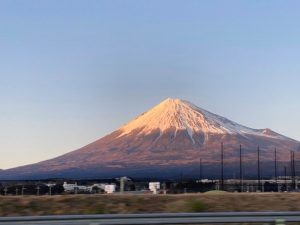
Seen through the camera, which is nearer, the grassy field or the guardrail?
the guardrail

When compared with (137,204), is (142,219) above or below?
below

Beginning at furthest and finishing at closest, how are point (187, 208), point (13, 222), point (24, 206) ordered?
point (24, 206) < point (187, 208) < point (13, 222)

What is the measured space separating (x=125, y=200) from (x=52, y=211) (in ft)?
7.63

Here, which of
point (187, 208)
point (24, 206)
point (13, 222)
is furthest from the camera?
point (24, 206)

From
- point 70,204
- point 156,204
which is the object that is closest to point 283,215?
point 156,204

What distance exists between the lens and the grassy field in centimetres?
1889

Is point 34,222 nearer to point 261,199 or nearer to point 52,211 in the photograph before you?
A: point 52,211

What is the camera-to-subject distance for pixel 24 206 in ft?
63.4

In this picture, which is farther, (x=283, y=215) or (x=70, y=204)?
(x=70, y=204)

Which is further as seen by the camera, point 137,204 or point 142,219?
point 137,204

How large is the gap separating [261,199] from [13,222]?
9919mm

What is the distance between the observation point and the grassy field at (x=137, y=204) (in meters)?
18.9

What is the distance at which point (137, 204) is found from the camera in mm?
19672

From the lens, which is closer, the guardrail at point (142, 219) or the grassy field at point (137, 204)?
the guardrail at point (142, 219)
